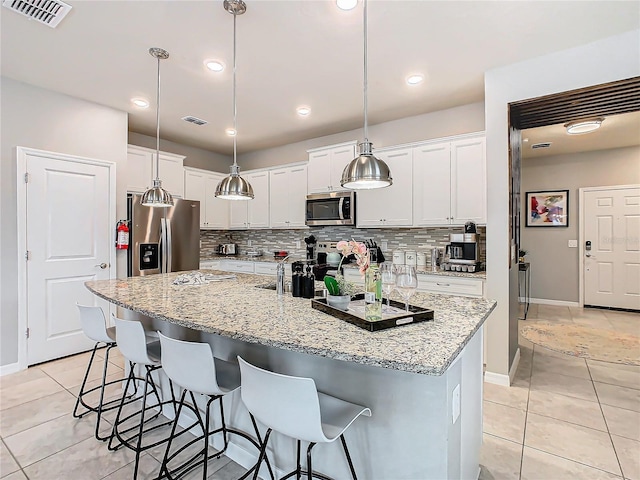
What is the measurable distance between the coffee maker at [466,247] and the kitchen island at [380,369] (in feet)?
5.20

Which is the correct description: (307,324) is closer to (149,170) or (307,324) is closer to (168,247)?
(168,247)

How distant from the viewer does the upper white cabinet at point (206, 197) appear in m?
5.05

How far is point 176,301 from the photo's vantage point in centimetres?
192

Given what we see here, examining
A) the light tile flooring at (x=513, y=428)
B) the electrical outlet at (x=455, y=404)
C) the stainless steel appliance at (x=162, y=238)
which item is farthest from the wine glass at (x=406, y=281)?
the stainless steel appliance at (x=162, y=238)

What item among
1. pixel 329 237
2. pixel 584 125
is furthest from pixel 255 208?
pixel 584 125

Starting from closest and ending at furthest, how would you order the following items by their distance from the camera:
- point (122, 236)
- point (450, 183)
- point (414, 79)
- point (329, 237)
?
1. point (414, 79)
2. point (450, 183)
3. point (122, 236)
4. point (329, 237)

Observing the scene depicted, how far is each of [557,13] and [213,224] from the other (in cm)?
479

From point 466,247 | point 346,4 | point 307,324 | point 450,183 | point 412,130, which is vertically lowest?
point 307,324

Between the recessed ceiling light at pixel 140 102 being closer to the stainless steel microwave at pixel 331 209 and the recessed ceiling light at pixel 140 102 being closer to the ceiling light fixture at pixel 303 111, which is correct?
the ceiling light fixture at pixel 303 111

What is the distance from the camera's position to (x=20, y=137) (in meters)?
3.13

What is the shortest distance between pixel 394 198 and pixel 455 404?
289 centimetres

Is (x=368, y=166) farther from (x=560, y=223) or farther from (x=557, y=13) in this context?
(x=560, y=223)

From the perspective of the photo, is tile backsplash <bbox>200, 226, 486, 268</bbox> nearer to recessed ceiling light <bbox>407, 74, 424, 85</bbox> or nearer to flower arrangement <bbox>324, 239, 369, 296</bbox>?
recessed ceiling light <bbox>407, 74, 424, 85</bbox>

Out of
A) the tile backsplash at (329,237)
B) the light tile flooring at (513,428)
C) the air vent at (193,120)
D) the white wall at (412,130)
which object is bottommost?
the light tile flooring at (513,428)
